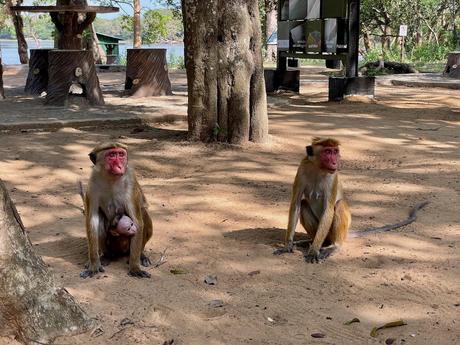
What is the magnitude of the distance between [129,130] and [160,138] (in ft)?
2.93

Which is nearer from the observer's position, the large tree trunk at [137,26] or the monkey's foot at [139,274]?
the monkey's foot at [139,274]

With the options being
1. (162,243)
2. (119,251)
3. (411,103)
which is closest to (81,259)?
(119,251)

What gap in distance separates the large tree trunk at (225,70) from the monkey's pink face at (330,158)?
3.96 m

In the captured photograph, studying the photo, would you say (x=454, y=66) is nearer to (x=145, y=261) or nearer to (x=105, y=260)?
(x=145, y=261)

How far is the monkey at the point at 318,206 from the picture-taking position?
4.84 metres

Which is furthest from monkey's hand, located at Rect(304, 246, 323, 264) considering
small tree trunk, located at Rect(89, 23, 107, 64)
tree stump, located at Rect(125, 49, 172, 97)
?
small tree trunk, located at Rect(89, 23, 107, 64)

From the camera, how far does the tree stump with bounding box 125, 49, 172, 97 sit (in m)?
13.1

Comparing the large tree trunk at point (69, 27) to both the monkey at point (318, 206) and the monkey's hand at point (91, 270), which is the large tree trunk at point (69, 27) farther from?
the monkey's hand at point (91, 270)

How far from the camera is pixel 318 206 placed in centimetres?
502

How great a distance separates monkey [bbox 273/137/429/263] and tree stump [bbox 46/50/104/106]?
25.9 ft

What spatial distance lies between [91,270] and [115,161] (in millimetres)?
816

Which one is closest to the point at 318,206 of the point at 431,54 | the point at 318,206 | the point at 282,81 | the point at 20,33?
the point at 318,206

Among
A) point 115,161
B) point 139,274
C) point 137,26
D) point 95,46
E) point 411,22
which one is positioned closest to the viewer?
point 115,161

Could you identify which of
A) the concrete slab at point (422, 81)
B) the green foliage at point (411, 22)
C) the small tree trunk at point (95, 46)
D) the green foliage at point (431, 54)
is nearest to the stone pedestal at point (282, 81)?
the concrete slab at point (422, 81)
